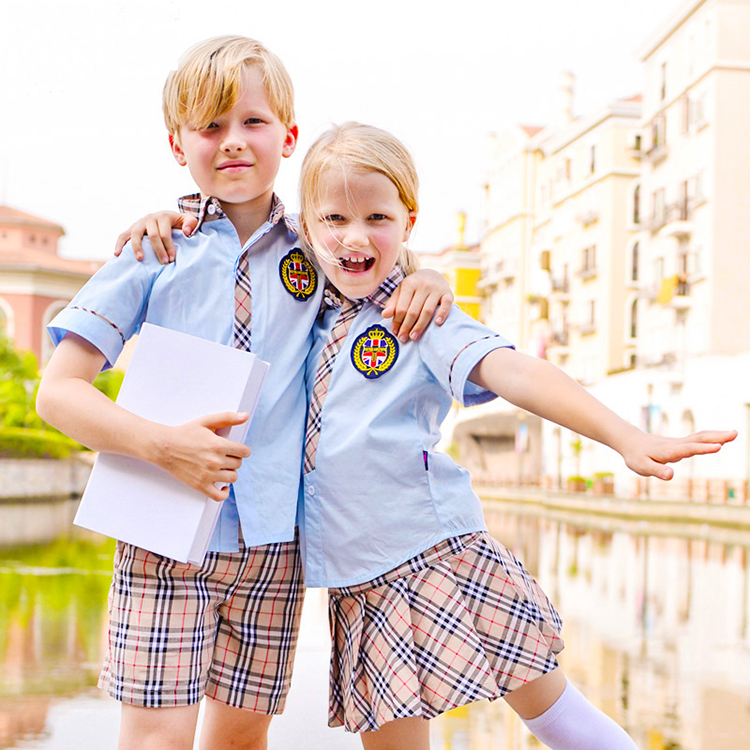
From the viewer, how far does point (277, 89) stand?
5.16 feet

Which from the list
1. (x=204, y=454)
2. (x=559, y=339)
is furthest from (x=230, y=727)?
(x=559, y=339)

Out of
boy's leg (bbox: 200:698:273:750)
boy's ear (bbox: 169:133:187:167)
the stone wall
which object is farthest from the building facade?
boy's leg (bbox: 200:698:273:750)

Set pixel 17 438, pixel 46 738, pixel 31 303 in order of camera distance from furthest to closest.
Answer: pixel 31 303, pixel 17 438, pixel 46 738

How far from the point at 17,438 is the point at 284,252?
753 inches

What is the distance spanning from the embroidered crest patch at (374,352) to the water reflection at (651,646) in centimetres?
157

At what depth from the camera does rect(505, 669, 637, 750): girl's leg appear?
1531 mm

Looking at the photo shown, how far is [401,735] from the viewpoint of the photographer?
1.48 metres

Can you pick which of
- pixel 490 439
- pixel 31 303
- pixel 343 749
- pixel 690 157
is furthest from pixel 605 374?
pixel 343 749

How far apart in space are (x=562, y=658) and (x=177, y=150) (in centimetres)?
322

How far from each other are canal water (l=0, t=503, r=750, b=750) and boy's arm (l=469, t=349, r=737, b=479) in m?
1.62

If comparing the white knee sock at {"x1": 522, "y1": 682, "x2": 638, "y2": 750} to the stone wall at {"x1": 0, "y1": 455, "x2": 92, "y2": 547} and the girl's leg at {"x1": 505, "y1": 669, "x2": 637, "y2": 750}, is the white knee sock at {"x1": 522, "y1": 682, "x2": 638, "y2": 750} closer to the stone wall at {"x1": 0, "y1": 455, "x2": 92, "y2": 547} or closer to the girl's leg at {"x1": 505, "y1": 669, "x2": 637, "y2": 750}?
the girl's leg at {"x1": 505, "y1": 669, "x2": 637, "y2": 750}

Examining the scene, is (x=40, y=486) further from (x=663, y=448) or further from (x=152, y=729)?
(x=663, y=448)

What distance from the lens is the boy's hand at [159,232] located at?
1528mm

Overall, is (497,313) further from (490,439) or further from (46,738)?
(46,738)
